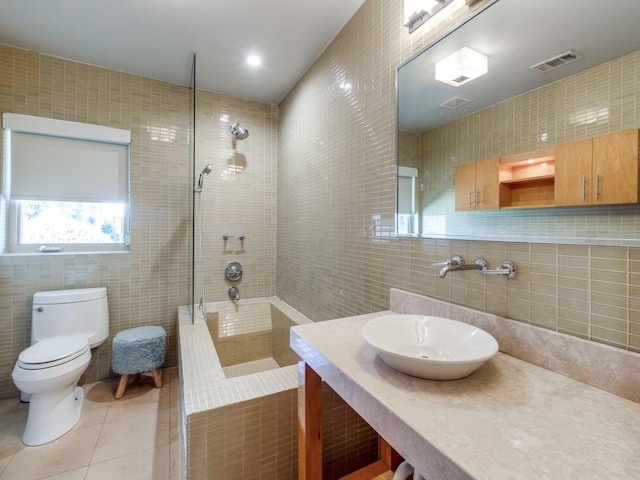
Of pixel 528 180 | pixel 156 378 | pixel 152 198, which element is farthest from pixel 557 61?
pixel 156 378

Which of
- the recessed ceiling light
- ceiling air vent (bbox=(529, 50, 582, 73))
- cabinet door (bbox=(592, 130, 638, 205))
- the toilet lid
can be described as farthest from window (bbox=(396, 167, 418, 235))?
the toilet lid

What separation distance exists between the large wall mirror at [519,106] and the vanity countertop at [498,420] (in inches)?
16.2

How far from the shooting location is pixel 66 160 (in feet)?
7.38

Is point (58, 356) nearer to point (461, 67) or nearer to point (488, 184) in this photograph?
point (488, 184)

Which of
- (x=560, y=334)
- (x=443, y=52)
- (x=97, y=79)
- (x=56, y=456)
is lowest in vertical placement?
(x=56, y=456)

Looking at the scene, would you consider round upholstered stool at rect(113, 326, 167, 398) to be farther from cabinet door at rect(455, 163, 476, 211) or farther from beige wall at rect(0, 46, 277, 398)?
cabinet door at rect(455, 163, 476, 211)

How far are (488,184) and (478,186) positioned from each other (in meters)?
0.04

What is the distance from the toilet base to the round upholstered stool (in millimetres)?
307

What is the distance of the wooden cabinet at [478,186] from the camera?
106cm

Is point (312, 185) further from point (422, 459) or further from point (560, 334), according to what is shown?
point (422, 459)

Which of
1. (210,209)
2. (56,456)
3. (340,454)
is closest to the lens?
(340,454)

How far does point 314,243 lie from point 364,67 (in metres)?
1.22

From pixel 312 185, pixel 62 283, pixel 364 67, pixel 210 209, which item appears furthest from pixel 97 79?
pixel 364 67

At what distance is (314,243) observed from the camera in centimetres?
223
